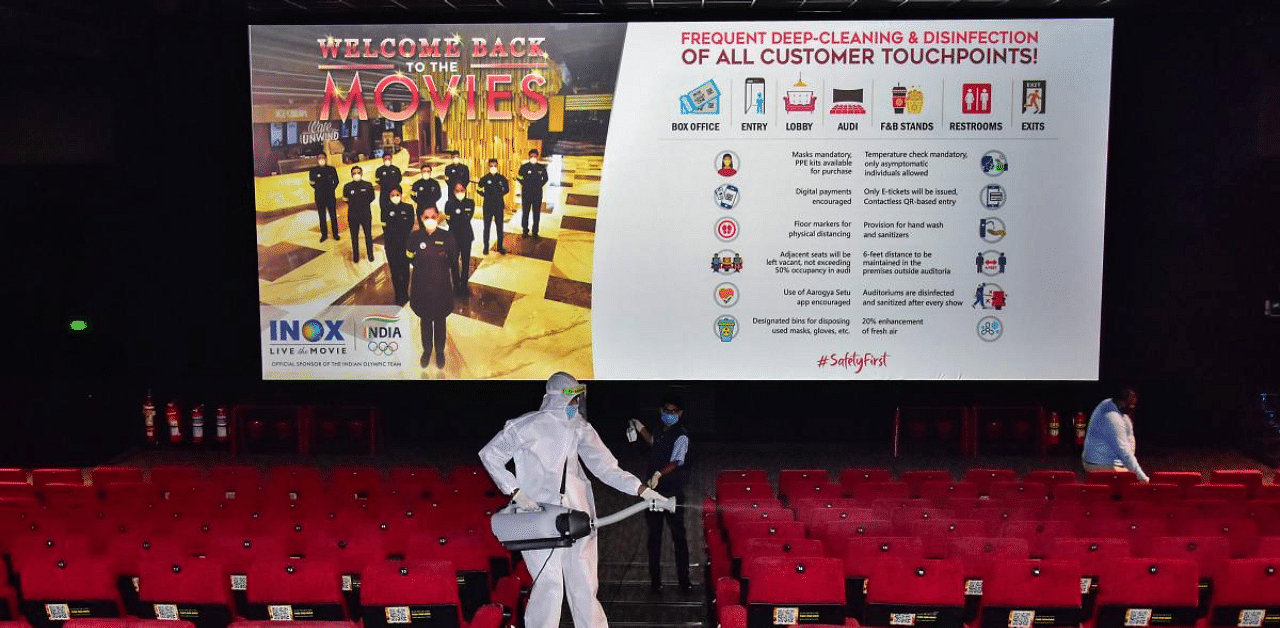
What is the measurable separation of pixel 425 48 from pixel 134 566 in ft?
23.4

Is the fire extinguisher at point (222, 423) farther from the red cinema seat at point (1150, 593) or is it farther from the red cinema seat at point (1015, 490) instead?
the red cinema seat at point (1150, 593)

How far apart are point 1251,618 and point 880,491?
10.5 ft

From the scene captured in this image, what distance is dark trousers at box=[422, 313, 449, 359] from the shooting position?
11.8 meters

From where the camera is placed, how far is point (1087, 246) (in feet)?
38.1

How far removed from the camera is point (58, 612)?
551 cm

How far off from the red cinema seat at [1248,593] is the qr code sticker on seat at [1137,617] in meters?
0.37

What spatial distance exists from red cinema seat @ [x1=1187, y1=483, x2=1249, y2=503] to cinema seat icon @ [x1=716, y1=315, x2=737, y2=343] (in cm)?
491

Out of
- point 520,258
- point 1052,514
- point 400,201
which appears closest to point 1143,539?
point 1052,514

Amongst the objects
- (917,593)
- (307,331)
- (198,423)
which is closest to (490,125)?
(307,331)

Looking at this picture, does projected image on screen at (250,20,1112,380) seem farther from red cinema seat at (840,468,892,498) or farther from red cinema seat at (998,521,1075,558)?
red cinema seat at (998,521,1075,558)

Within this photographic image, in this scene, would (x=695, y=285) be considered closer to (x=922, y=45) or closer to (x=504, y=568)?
(x=922, y=45)

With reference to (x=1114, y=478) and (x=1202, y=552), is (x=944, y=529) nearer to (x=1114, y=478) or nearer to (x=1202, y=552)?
(x=1202, y=552)

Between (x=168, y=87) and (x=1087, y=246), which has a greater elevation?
(x=168, y=87)

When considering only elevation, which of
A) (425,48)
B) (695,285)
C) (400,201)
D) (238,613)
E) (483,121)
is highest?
(425,48)
